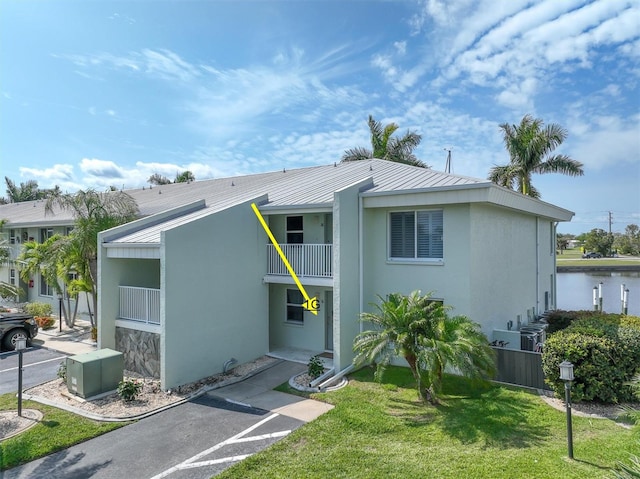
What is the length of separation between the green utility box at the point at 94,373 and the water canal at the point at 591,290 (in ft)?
86.4

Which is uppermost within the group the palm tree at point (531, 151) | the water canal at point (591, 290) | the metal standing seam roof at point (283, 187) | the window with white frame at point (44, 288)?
the palm tree at point (531, 151)

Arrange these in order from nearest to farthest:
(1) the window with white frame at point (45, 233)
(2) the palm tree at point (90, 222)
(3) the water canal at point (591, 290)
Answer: (2) the palm tree at point (90, 222) < (1) the window with white frame at point (45, 233) < (3) the water canal at point (591, 290)

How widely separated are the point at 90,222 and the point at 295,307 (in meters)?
7.92

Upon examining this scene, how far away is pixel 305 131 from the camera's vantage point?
18.1 metres

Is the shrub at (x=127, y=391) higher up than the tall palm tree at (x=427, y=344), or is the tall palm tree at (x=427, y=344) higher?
the tall palm tree at (x=427, y=344)

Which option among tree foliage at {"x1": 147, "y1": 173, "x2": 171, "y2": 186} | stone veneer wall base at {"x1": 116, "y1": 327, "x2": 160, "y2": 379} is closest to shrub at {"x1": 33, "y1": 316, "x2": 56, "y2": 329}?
stone veneer wall base at {"x1": 116, "y1": 327, "x2": 160, "y2": 379}

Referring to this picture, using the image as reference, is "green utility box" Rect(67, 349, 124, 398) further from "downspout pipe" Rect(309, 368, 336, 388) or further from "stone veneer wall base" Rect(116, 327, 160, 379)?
"downspout pipe" Rect(309, 368, 336, 388)

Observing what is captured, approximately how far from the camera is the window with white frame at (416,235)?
37.8ft

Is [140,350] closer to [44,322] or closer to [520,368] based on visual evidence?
[44,322]

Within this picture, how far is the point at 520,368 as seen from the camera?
10078mm

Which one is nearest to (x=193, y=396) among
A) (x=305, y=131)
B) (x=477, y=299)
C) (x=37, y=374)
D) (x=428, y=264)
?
(x=37, y=374)

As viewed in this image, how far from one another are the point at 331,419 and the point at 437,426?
219cm

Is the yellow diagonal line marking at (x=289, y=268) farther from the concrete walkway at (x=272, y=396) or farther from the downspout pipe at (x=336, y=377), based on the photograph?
the downspout pipe at (x=336, y=377)

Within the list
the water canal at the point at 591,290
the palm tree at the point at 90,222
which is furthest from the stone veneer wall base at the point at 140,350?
the water canal at the point at 591,290
